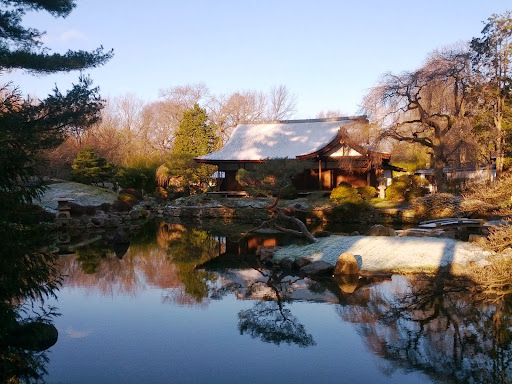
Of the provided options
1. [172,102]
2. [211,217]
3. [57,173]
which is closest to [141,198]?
[57,173]

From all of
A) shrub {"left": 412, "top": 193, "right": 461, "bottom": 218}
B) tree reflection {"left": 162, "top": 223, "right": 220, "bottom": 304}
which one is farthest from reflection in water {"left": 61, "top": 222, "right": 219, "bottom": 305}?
shrub {"left": 412, "top": 193, "right": 461, "bottom": 218}

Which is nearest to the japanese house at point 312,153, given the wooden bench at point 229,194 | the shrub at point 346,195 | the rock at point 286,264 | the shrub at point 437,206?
the wooden bench at point 229,194

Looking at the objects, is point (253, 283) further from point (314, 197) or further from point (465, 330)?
point (314, 197)

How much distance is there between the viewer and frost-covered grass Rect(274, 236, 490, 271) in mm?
10117

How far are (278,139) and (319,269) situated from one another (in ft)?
69.8

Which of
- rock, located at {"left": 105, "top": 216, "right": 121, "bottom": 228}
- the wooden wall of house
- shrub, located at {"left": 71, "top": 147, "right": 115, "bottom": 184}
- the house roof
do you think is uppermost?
the house roof

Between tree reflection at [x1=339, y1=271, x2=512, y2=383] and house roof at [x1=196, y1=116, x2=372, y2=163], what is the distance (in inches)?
727

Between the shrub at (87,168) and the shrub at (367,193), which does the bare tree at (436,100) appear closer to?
the shrub at (367,193)

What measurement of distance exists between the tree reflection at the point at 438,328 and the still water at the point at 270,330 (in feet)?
0.06

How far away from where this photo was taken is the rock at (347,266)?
10117 mm

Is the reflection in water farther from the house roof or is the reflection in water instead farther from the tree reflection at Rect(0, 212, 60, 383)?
the house roof

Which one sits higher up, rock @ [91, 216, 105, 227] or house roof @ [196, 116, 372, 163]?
house roof @ [196, 116, 372, 163]

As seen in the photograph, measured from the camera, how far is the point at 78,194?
26.2 metres

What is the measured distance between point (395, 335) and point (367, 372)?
1332 mm
